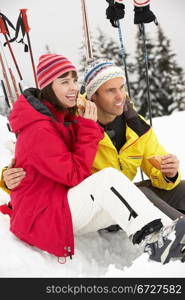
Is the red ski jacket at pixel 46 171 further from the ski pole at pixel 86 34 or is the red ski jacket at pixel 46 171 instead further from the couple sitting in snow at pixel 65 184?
the ski pole at pixel 86 34

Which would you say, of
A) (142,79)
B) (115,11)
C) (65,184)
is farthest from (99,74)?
(142,79)

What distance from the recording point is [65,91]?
2.33m

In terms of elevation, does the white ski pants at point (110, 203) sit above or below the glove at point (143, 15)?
below

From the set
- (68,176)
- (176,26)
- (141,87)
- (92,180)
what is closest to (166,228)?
(92,180)

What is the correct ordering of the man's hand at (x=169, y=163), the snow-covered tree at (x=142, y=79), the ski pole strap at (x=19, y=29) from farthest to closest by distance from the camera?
the snow-covered tree at (x=142, y=79) < the ski pole strap at (x=19, y=29) < the man's hand at (x=169, y=163)

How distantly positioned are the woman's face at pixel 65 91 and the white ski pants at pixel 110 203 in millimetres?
540

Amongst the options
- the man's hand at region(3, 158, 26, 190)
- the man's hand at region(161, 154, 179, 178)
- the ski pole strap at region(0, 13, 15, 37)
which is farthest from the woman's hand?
the ski pole strap at region(0, 13, 15, 37)

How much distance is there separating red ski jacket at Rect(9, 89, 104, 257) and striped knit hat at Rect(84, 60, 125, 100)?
1.67ft

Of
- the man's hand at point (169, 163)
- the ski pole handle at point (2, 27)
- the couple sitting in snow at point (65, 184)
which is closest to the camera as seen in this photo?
the couple sitting in snow at point (65, 184)

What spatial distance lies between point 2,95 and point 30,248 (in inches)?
91.3

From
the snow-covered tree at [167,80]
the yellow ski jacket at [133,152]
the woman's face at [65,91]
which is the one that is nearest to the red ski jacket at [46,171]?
the woman's face at [65,91]

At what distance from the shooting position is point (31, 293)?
1.93 m

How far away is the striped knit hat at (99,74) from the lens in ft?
8.65

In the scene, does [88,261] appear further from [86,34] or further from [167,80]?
[167,80]
